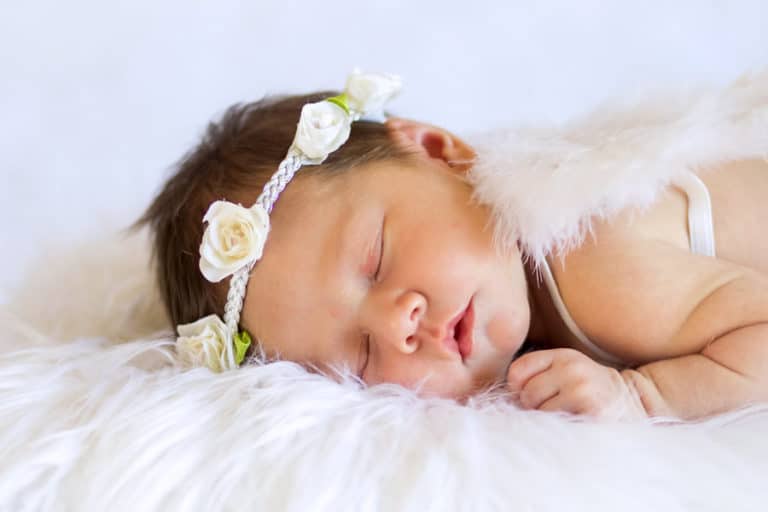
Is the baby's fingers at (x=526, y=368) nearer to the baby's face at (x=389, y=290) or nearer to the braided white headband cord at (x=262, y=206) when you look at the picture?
the baby's face at (x=389, y=290)

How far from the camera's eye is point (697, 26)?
205cm

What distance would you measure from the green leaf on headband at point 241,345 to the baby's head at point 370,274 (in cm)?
1

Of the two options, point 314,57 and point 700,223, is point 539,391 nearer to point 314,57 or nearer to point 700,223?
point 700,223

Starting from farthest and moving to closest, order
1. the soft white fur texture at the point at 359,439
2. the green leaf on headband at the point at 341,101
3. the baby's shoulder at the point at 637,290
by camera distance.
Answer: the green leaf on headband at the point at 341,101 < the baby's shoulder at the point at 637,290 < the soft white fur texture at the point at 359,439

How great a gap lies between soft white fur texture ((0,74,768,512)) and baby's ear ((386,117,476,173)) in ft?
0.58

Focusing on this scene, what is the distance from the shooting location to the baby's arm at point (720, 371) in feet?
3.40

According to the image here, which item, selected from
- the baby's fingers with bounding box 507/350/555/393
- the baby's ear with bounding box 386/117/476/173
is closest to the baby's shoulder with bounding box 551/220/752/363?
the baby's fingers with bounding box 507/350/555/393

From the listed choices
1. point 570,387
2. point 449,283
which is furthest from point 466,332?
point 570,387

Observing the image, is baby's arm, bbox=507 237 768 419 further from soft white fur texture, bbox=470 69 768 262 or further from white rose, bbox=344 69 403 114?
white rose, bbox=344 69 403 114

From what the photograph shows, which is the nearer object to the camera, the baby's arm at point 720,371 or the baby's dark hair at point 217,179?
the baby's arm at point 720,371

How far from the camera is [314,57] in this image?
208 cm

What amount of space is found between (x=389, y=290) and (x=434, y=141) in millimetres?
428

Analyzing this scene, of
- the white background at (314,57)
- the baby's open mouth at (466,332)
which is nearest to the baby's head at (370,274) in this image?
the baby's open mouth at (466,332)

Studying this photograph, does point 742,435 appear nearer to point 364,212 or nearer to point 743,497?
point 743,497
